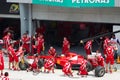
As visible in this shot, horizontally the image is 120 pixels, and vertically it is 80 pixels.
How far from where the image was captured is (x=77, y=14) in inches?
1210

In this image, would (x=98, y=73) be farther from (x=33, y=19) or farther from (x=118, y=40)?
(x=33, y=19)

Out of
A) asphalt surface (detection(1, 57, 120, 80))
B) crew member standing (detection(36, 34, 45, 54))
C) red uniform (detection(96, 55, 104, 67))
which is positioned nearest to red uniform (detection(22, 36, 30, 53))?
crew member standing (detection(36, 34, 45, 54))

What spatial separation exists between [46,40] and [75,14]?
210 inches

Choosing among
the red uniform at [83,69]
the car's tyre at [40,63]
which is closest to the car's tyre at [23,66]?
the car's tyre at [40,63]

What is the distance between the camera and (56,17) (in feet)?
103

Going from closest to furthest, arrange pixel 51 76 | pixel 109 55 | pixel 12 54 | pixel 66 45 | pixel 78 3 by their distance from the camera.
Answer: pixel 51 76 → pixel 109 55 → pixel 12 54 → pixel 78 3 → pixel 66 45

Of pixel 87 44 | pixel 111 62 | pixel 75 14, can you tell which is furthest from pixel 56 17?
pixel 111 62

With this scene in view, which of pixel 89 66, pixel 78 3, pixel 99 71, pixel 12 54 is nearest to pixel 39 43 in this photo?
pixel 78 3

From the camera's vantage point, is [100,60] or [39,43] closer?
[100,60]

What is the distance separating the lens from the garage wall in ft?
98.0

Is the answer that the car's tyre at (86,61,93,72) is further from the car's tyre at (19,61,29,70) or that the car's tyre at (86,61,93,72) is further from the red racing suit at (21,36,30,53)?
the red racing suit at (21,36,30,53)

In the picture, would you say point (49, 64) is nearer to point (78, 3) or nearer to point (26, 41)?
point (78, 3)

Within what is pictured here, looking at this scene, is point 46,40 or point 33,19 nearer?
point 33,19

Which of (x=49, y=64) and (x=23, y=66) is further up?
(x=49, y=64)
